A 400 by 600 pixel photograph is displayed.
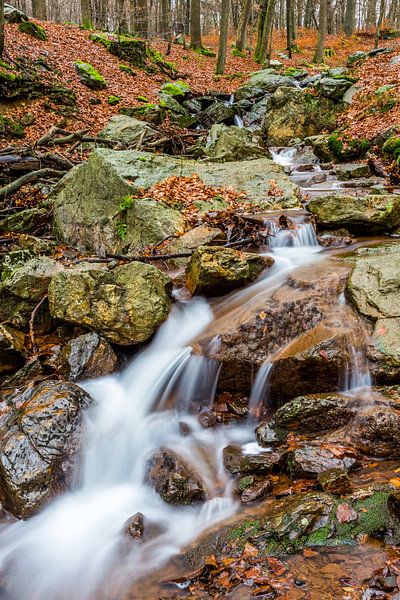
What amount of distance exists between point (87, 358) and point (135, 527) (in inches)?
81.6

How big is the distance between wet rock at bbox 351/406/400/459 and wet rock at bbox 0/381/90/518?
2.60m

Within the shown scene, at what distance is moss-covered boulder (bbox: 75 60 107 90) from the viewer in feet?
53.2

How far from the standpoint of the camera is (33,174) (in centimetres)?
904

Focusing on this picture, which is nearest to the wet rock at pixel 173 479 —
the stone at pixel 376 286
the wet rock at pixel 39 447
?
the wet rock at pixel 39 447

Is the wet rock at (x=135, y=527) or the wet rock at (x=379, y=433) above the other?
the wet rock at (x=379, y=433)

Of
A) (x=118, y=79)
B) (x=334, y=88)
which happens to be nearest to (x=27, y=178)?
(x=118, y=79)

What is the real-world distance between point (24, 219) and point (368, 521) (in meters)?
7.61

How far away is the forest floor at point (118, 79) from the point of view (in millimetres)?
13289

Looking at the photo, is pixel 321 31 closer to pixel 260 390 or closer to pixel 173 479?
pixel 260 390

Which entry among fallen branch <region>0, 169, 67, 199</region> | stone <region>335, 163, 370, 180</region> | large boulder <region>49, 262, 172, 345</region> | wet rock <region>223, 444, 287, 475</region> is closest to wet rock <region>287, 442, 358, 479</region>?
wet rock <region>223, 444, 287, 475</region>

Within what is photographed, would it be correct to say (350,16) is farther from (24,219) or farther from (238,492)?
(238,492)

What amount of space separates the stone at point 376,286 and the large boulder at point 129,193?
3168mm

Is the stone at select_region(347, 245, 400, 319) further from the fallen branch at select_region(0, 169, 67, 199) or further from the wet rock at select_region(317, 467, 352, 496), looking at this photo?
the fallen branch at select_region(0, 169, 67, 199)

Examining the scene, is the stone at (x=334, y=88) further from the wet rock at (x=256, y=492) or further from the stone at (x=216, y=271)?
the wet rock at (x=256, y=492)
